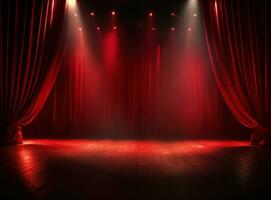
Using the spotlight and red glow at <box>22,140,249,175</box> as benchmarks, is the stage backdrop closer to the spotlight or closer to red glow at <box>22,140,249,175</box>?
the spotlight

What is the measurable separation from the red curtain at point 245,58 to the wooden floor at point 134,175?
1.03m

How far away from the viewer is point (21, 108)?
5043 millimetres

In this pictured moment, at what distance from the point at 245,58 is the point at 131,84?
241 centimetres

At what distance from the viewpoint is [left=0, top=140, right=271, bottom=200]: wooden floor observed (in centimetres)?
214

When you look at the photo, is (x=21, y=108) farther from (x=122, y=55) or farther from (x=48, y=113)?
(x=122, y=55)

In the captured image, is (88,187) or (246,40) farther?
(246,40)

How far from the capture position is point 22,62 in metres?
5.07

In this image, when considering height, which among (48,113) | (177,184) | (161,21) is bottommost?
(177,184)

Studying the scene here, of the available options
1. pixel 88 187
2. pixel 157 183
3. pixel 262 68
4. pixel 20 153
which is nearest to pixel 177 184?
pixel 157 183

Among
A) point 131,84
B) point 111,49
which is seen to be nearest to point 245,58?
point 131,84

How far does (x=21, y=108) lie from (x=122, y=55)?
2.40 m

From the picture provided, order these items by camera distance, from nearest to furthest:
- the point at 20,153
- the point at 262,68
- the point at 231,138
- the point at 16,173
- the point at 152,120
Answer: the point at 16,173
the point at 20,153
the point at 262,68
the point at 231,138
the point at 152,120

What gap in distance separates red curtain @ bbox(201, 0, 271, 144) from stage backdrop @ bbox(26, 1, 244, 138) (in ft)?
4.17

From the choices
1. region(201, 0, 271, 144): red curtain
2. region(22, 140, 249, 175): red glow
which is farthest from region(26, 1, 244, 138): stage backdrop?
region(22, 140, 249, 175): red glow
